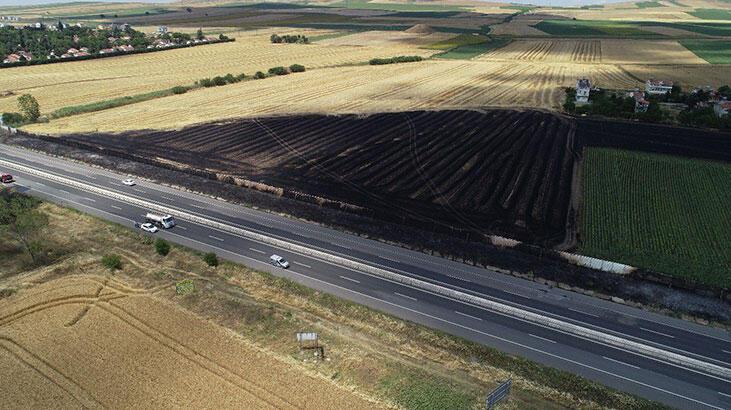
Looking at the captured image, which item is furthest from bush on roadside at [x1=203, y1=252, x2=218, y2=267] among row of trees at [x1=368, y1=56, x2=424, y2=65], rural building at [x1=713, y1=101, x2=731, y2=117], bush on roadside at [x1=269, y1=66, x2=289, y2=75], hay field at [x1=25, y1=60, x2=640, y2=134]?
row of trees at [x1=368, y1=56, x2=424, y2=65]

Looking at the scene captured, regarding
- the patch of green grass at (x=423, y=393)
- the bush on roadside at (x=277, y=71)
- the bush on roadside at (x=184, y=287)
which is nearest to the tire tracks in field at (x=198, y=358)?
the bush on roadside at (x=184, y=287)

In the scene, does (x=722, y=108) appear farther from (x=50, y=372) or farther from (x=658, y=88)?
(x=50, y=372)

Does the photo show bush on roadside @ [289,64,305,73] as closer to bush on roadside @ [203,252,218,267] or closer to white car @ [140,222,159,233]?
white car @ [140,222,159,233]

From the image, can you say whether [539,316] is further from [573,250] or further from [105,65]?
[105,65]

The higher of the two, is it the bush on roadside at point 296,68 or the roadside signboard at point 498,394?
the bush on roadside at point 296,68

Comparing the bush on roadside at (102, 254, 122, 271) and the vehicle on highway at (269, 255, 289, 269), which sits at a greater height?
the bush on roadside at (102, 254, 122, 271)

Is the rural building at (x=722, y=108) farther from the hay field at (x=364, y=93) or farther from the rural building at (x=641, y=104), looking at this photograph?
the hay field at (x=364, y=93)

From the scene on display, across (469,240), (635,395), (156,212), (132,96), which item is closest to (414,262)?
(469,240)
